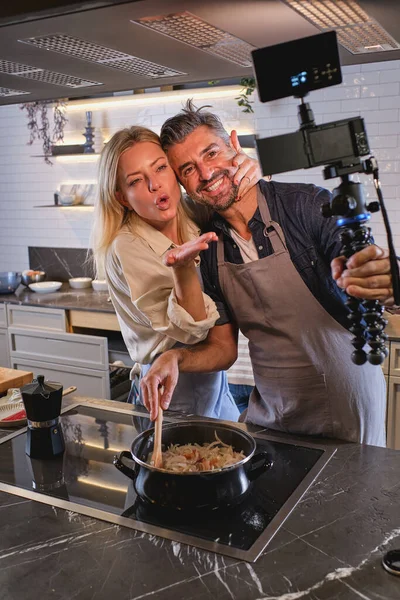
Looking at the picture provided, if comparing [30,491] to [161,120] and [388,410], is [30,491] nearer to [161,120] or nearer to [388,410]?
[388,410]

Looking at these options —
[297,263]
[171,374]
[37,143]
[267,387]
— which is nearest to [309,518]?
[171,374]

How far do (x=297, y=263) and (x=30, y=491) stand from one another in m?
1.08

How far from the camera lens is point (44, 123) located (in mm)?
5387

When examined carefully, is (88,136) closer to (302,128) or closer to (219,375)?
(219,375)

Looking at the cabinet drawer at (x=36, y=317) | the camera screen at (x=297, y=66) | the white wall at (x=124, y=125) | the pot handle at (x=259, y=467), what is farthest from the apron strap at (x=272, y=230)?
the cabinet drawer at (x=36, y=317)

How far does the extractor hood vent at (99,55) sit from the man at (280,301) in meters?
0.50

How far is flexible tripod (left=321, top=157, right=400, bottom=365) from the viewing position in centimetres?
109

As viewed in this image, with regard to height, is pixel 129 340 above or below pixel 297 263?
below

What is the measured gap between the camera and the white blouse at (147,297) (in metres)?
2.02

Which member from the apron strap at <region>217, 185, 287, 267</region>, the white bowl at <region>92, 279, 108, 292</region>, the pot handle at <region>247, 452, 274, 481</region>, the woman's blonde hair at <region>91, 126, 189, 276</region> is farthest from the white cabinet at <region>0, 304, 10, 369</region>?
the pot handle at <region>247, 452, 274, 481</region>

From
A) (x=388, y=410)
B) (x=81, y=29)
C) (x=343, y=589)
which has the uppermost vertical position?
(x=81, y=29)

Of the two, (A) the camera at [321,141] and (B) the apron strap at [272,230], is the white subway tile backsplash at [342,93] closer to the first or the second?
(B) the apron strap at [272,230]

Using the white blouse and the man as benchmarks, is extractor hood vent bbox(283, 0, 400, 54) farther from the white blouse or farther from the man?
the white blouse

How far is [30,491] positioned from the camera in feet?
5.20
